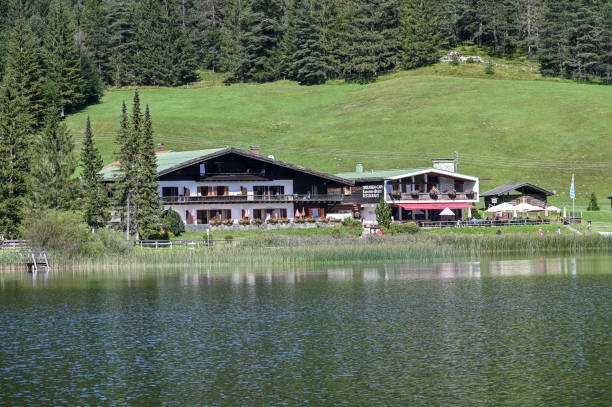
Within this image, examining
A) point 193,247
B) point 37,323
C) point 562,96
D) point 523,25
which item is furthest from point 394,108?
point 37,323

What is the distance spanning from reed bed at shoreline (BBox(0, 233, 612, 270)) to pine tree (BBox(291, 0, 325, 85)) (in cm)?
10764

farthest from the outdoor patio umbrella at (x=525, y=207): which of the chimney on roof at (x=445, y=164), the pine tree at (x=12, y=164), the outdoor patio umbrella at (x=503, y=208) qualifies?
the pine tree at (x=12, y=164)

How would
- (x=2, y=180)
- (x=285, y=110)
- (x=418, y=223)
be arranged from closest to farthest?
1. (x=2, y=180)
2. (x=418, y=223)
3. (x=285, y=110)

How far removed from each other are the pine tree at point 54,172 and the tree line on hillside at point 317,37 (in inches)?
3577

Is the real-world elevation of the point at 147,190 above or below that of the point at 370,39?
below

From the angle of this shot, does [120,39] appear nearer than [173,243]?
No

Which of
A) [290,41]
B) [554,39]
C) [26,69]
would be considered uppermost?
[290,41]

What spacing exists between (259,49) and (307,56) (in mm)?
12022

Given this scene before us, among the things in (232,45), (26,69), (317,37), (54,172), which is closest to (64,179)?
(54,172)

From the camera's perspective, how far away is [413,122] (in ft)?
477

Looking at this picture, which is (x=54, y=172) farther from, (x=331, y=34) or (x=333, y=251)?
(x=331, y=34)

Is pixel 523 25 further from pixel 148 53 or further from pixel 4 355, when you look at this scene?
pixel 4 355

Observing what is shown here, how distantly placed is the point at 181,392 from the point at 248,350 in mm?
6622

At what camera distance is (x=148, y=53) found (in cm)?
18550
